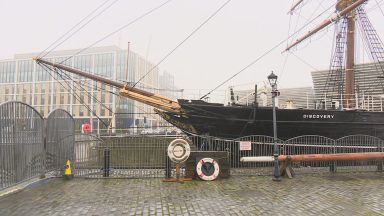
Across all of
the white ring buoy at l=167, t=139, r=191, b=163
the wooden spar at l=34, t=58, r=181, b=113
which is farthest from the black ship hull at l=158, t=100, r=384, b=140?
the white ring buoy at l=167, t=139, r=191, b=163

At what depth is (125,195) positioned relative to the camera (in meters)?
7.73

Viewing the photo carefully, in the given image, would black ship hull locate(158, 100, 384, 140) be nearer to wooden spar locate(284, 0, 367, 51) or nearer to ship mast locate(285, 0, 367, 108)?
ship mast locate(285, 0, 367, 108)

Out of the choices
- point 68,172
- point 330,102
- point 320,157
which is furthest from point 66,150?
point 330,102

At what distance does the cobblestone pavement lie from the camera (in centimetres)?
639

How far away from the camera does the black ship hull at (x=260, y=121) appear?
→ 14.7 metres

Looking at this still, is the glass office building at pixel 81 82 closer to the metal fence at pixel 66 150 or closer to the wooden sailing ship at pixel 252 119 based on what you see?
the wooden sailing ship at pixel 252 119

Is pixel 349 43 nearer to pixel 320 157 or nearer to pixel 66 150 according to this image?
pixel 320 157

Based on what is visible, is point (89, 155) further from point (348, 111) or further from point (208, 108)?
point (348, 111)

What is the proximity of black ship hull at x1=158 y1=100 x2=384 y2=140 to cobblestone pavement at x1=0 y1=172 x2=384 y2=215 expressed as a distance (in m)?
4.94

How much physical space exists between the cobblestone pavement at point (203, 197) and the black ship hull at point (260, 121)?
494 centimetres

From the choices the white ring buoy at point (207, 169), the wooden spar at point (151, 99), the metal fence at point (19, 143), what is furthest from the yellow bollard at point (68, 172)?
the wooden spar at point (151, 99)

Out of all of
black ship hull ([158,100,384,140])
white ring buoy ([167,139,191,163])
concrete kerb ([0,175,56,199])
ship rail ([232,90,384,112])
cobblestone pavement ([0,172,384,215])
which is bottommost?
cobblestone pavement ([0,172,384,215])

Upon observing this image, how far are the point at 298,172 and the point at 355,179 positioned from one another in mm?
1833

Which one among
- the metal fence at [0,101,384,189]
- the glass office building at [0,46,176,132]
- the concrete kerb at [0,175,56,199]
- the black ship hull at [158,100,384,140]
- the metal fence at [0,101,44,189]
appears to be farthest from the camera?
the glass office building at [0,46,176,132]
